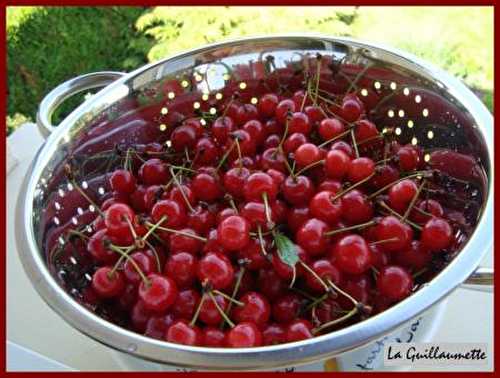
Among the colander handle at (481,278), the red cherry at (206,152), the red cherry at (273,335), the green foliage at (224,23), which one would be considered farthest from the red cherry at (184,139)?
the green foliage at (224,23)

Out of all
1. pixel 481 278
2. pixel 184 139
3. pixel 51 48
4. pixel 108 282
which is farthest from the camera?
pixel 51 48

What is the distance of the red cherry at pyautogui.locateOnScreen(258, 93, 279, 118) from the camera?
2.93 ft

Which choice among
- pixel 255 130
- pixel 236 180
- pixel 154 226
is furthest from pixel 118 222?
pixel 255 130

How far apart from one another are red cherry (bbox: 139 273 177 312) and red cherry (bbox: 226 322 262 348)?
0.08 meters

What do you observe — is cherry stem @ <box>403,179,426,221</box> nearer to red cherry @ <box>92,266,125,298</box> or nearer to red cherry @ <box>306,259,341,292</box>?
red cherry @ <box>306,259,341,292</box>

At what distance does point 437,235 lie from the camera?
66cm

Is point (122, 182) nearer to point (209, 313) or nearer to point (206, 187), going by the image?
point (206, 187)

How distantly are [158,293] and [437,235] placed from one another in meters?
0.29

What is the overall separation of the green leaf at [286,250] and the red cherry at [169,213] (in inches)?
4.6

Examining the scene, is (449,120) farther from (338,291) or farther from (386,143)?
(338,291)

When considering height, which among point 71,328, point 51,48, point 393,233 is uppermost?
point 393,233

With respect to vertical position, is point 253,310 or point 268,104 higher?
point 268,104

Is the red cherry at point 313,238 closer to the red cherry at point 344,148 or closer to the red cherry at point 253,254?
the red cherry at point 253,254

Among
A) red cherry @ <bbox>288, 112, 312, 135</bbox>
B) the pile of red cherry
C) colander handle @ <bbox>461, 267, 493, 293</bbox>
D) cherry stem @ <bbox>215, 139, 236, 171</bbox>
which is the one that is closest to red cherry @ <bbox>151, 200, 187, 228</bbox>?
the pile of red cherry
